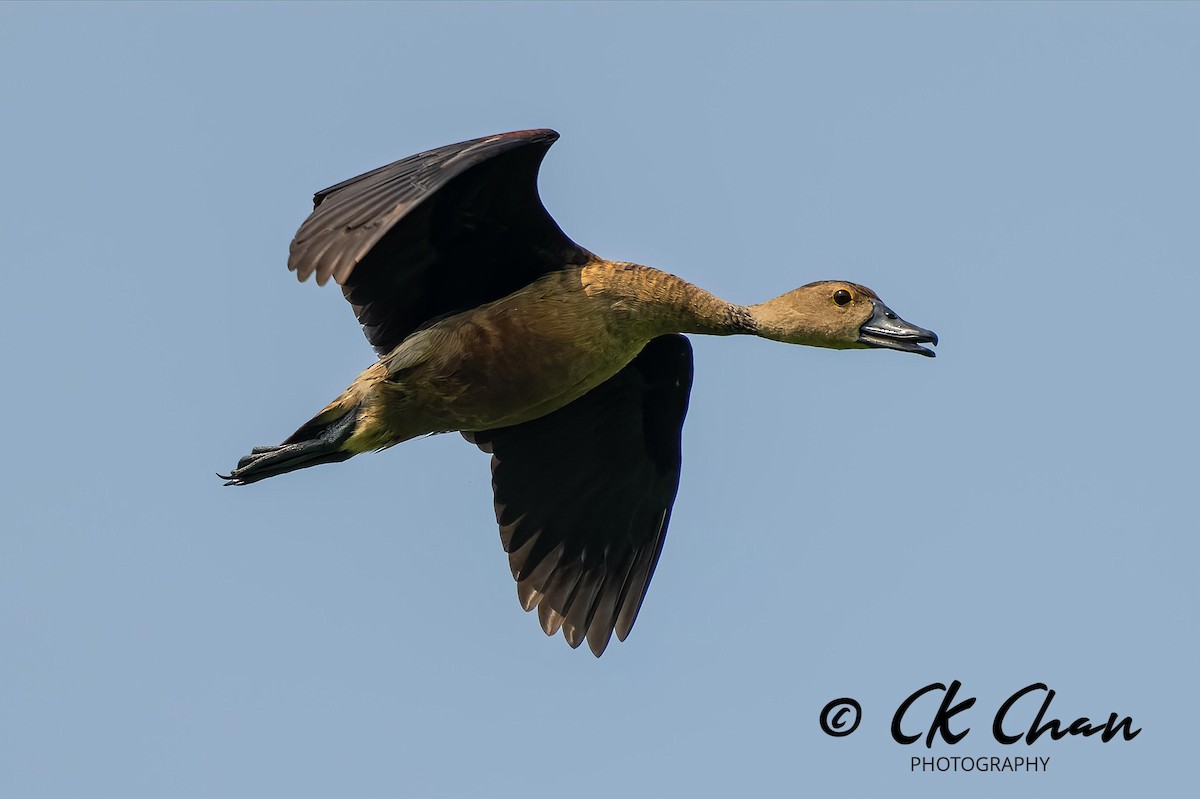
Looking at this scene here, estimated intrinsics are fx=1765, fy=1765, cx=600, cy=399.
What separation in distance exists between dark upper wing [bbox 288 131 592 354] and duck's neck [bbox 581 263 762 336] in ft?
0.84

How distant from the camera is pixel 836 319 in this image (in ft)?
33.6

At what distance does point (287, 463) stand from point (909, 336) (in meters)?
3.66

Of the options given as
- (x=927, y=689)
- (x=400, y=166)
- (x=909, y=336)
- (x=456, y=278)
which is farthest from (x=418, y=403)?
(x=927, y=689)

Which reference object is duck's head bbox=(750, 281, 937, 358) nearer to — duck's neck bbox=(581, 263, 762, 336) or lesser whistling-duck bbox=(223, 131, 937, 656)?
lesser whistling-duck bbox=(223, 131, 937, 656)

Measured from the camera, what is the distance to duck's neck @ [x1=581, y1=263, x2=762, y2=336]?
9.90 m

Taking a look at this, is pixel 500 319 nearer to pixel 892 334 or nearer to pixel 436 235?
pixel 436 235

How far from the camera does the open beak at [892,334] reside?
10.1m

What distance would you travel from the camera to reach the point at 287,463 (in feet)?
33.5

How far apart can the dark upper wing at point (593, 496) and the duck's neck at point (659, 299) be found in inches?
32.2

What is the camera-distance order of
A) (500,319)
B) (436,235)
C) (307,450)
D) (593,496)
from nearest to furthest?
(436,235) → (500,319) → (307,450) → (593,496)

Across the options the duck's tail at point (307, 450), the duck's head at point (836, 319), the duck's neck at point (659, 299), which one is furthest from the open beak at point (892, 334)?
the duck's tail at point (307, 450)

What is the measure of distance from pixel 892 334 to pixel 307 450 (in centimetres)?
343

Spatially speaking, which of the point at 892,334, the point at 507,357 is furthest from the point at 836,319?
the point at 507,357

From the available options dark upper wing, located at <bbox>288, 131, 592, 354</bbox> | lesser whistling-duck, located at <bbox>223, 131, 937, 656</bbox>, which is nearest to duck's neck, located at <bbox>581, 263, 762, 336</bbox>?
lesser whistling-duck, located at <bbox>223, 131, 937, 656</bbox>
